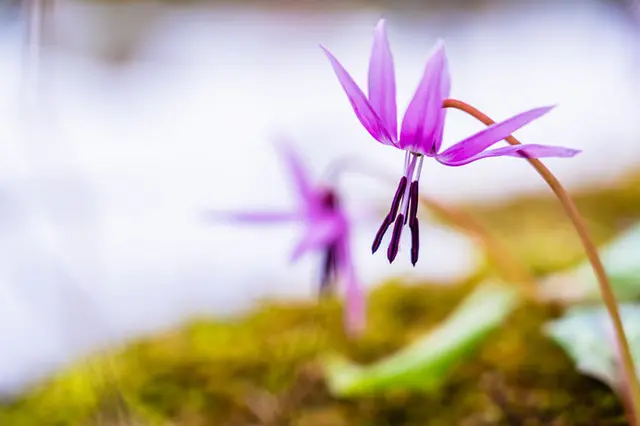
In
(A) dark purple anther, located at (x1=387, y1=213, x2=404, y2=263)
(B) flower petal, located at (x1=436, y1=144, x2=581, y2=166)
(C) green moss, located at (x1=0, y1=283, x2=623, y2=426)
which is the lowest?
(C) green moss, located at (x1=0, y1=283, x2=623, y2=426)

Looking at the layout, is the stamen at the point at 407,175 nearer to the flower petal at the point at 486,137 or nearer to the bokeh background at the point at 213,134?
the flower petal at the point at 486,137

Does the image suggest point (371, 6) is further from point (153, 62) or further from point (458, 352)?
point (458, 352)

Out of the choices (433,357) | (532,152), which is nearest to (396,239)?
(532,152)

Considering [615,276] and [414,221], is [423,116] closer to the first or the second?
[414,221]

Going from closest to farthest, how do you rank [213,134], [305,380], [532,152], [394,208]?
[532,152] < [394,208] < [305,380] < [213,134]

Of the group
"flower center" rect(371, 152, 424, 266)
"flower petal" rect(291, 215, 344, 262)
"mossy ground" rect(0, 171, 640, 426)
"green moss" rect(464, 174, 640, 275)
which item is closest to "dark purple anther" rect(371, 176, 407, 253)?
"flower center" rect(371, 152, 424, 266)

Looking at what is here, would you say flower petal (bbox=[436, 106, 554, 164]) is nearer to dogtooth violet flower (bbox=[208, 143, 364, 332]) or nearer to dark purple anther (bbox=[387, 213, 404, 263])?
dark purple anther (bbox=[387, 213, 404, 263])

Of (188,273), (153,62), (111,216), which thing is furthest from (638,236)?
(153,62)

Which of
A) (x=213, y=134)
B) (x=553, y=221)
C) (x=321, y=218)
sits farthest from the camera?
(x=213, y=134)

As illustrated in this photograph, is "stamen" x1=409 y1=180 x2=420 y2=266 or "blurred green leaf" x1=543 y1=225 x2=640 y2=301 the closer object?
"stamen" x1=409 y1=180 x2=420 y2=266
